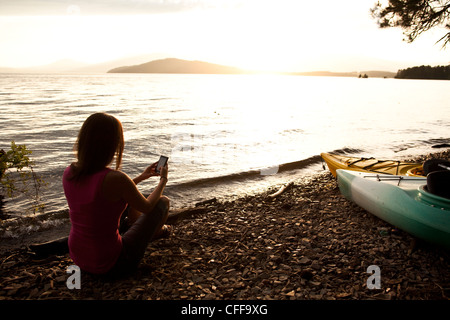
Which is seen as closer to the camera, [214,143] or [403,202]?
[403,202]

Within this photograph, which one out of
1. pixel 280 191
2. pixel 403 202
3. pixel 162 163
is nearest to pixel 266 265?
pixel 162 163

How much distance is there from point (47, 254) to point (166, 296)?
231 centimetres

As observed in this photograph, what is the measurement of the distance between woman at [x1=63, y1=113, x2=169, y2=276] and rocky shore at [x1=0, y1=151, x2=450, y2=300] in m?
0.44

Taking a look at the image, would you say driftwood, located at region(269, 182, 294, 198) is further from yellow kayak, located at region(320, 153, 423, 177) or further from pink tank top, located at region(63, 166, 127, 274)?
pink tank top, located at region(63, 166, 127, 274)

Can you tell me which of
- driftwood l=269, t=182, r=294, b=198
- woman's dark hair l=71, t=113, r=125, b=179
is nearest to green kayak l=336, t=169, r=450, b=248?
driftwood l=269, t=182, r=294, b=198

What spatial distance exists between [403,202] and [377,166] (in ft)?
9.64

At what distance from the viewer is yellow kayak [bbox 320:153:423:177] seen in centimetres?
719

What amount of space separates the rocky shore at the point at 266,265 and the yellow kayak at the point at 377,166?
195 centimetres

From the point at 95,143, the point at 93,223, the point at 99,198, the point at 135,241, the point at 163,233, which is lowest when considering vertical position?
the point at 163,233

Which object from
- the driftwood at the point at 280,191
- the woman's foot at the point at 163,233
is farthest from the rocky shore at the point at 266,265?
the driftwood at the point at 280,191

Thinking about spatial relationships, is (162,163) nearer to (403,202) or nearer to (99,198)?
(99,198)

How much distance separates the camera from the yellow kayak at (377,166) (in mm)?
7192

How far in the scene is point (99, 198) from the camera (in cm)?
304
